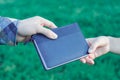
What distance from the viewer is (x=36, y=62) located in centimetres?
241

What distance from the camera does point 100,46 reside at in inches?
66.4

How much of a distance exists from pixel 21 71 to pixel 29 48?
25 cm

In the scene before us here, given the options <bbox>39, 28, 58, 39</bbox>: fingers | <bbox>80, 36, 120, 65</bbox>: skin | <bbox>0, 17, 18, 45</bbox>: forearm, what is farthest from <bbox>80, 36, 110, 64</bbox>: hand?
<bbox>0, 17, 18, 45</bbox>: forearm

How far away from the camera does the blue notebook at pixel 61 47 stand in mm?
1398

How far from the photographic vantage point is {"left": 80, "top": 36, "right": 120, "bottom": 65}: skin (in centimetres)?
160

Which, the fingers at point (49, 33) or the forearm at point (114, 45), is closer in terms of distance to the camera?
the fingers at point (49, 33)

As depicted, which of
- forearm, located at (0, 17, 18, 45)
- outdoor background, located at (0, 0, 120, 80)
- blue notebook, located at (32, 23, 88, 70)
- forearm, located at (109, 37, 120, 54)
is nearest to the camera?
blue notebook, located at (32, 23, 88, 70)

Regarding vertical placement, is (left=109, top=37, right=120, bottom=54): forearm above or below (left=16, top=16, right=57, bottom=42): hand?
below

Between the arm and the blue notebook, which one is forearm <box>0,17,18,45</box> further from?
the blue notebook

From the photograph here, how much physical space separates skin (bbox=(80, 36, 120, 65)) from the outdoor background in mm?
562

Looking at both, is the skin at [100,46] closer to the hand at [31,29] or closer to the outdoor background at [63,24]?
the hand at [31,29]

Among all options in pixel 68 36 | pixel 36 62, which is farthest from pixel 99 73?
pixel 68 36

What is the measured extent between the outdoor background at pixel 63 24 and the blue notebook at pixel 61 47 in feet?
2.79

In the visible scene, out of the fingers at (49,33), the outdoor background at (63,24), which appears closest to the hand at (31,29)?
the fingers at (49,33)
